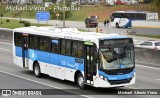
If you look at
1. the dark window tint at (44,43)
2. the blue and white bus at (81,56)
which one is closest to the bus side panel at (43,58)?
the blue and white bus at (81,56)

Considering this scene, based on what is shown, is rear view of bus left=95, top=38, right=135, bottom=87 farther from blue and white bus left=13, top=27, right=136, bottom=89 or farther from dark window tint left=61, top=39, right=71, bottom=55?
dark window tint left=61, top=39, right=71, bottom=55

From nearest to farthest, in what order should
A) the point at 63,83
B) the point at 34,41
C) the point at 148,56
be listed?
the point at 63,83 → the point at 34,41 → the point at 148,56

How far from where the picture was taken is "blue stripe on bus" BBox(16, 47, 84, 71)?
821 inches

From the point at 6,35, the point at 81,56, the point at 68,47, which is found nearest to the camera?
the point at 81,56

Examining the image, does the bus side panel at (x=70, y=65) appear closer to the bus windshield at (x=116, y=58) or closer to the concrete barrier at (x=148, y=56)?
the bus windshield at (x=116, y=58)

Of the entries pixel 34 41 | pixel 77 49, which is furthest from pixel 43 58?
pixel 77 49

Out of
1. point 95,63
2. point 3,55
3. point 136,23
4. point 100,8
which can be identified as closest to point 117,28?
point 136,23

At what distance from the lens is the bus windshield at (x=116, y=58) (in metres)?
19.1

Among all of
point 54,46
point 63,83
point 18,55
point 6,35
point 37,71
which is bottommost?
point 6,35

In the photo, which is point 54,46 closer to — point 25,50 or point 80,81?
point 80,81

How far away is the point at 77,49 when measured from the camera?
68.5ft

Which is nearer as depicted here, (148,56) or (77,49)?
(77,49)

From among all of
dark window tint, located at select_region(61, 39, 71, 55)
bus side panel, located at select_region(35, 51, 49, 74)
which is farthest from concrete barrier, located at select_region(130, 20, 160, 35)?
dark window tint, located at select_region(61, 39, 71, 55)

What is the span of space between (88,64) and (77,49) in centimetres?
134
